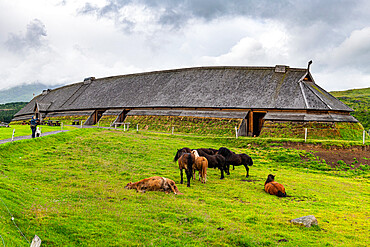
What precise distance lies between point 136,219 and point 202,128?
1154 inches

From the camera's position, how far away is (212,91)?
A: 42188mm

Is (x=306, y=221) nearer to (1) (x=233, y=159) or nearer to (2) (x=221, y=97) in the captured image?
(1) (x=233, y=159)

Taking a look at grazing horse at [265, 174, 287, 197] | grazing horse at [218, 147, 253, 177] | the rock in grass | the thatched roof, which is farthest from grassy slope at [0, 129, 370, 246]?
the thatched roof

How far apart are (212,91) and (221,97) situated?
2588 mm

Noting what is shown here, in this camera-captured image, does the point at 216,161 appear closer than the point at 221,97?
Yes

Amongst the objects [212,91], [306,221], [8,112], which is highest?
[8,112]

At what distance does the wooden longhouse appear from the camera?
34469mm

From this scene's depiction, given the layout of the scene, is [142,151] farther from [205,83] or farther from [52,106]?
[52,106]

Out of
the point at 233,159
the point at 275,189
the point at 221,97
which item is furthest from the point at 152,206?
the point at 221,97

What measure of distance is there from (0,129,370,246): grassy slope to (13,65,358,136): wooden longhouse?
16576 millimetres

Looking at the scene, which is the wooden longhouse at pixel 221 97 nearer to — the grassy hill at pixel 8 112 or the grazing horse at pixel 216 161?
the grazing horse at pixel 216 161

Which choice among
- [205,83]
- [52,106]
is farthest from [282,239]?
[52,106]

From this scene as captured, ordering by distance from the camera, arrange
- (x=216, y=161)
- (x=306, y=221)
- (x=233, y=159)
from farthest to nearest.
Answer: (x=233, y=159)
(x=216, y=161)
(x=306, y=221)

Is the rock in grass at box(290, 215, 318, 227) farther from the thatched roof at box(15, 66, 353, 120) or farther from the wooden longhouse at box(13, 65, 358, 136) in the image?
the thatched roof at box(15, 66, 353, 120)
